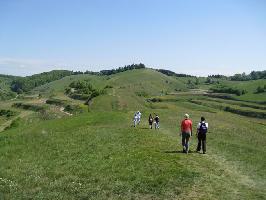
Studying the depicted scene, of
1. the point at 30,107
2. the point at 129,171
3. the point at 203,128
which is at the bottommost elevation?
the point at 30,107

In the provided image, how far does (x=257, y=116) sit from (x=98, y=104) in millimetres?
62090

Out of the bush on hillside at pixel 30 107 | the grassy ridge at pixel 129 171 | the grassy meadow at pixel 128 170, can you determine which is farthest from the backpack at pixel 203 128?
the bush on hillside at pixel 30 107

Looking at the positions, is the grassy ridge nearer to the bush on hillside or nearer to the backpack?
the backpack

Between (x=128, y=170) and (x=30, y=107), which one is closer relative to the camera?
(x=128, y=170)

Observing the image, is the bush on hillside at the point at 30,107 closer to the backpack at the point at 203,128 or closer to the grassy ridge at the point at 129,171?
the grassy ridge at the point at 129,171

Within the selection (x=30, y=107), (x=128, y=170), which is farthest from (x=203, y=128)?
(x=30, y=107)

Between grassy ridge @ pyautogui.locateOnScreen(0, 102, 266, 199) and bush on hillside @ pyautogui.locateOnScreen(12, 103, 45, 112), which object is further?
bush on hillside @ pyautogui.locateOnScreen(12, 103, 45, 112)

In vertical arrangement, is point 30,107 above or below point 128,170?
below

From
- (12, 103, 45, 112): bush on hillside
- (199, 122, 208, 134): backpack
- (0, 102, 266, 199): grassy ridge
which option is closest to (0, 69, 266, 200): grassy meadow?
(0, 102, 266, 199): grassy ridge

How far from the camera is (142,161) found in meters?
A: 27.6

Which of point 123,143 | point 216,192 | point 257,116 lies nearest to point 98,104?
point 257,116

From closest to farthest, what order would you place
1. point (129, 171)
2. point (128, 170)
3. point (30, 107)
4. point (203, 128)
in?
point (129, 171) < point (128, 170) < point (203, 128) < point (30, 107)

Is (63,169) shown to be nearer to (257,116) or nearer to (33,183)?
(33,183)

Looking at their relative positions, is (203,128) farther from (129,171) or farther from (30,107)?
(30,107)
